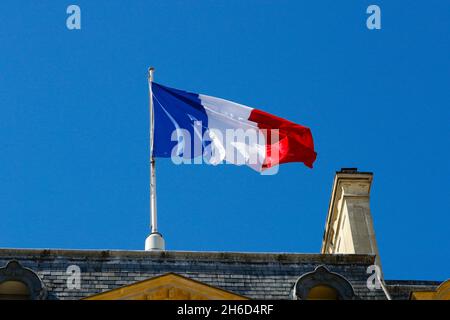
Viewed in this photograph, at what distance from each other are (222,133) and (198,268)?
6.50 m

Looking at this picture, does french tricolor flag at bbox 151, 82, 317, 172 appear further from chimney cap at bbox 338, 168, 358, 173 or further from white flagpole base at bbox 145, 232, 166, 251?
white flagpole base at bbox 145, 232, 166, 251

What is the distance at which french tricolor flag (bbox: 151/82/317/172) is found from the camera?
45.0 m

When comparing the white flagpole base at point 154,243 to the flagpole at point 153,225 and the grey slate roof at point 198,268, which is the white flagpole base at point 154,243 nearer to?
the flagpole at point 153,225

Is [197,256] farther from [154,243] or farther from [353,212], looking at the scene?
[353,212]

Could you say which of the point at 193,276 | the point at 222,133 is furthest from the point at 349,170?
the point at 193,276

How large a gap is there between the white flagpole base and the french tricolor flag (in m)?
3.53

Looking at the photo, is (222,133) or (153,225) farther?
(222,133)

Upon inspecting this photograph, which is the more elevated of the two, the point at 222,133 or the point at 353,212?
the point at 222,133

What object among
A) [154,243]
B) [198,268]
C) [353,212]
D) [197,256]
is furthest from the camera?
[353,212]

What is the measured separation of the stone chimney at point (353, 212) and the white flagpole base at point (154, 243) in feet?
21.6

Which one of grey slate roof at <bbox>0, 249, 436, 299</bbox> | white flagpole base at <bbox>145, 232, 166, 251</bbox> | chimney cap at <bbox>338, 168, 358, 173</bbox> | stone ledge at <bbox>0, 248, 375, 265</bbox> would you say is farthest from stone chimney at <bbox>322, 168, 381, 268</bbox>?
white flagpole base at <bbox>145, 232, 166, 251</bbox>

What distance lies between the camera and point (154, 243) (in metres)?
41.6

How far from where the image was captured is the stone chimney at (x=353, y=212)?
150ft

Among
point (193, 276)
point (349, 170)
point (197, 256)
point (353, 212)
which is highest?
point (349, 170)
